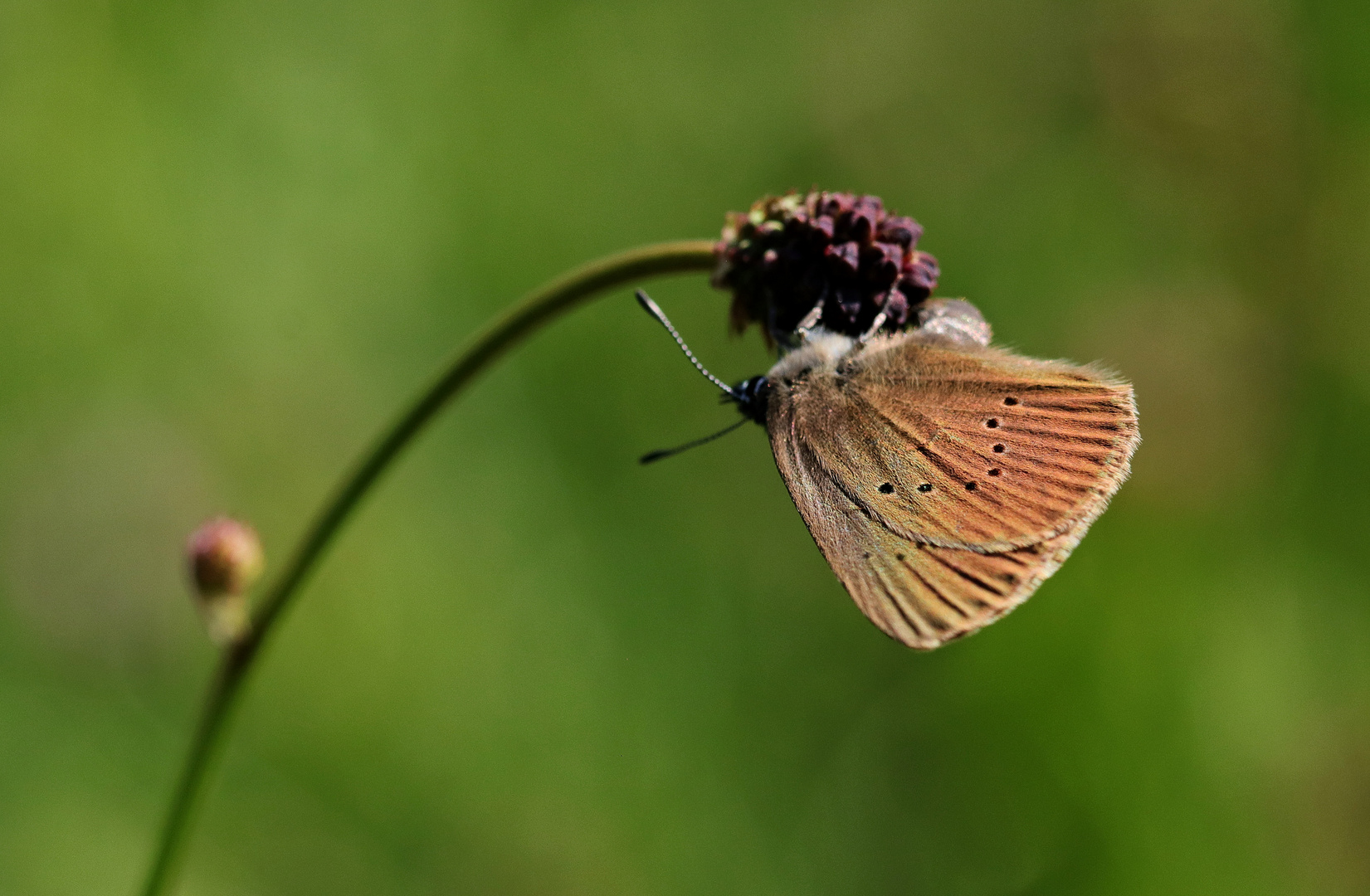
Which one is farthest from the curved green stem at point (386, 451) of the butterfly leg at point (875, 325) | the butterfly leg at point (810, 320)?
the butterfly leg at point (875, 325)

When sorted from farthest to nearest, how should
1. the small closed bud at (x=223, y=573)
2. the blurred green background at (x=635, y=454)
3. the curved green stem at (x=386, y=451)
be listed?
the blurred green background at (x=635, y=454), the small closed bud at (x=223, y=573), the curved green stem at (x=386, y=451)

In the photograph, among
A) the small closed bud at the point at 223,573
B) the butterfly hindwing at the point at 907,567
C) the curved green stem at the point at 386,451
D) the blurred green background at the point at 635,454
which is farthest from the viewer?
the blurred green background at the point at 635,454

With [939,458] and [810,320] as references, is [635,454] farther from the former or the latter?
[810,320]

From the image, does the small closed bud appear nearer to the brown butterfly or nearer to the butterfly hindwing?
the brown butterfly

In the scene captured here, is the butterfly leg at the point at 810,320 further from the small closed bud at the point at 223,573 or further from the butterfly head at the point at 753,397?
the small closed bud at the point at 223,573

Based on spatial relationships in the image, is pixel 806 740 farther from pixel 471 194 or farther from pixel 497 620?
pixel 471 194

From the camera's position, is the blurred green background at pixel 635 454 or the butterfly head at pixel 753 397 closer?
the butterfly head at pixel 753 397
